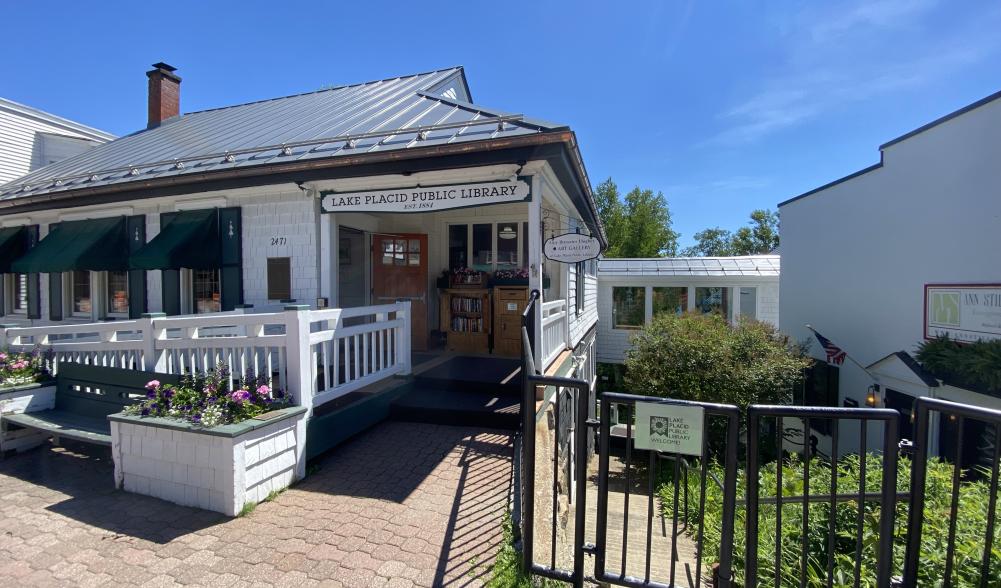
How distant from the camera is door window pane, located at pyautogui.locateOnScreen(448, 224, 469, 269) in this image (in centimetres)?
817

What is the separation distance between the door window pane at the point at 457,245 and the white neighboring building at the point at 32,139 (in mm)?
12803

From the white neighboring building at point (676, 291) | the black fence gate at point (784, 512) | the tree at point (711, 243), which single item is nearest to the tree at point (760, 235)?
the tree at point (711, 243)

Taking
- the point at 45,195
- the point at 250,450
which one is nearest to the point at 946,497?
the point at 250,450

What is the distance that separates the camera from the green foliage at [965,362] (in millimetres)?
5539

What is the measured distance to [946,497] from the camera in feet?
10.0

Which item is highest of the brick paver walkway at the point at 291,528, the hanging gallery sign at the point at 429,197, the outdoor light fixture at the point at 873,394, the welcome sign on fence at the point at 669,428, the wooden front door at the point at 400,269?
the hanging gallery sign at the point at 429,197

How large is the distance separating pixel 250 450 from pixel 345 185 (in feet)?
12.1

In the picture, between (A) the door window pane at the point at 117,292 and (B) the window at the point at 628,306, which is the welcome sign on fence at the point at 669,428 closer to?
(A) the door window pane at the point at 117,292

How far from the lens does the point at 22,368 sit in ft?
16.2

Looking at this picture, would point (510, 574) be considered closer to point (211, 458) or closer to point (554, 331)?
point (211, 458)

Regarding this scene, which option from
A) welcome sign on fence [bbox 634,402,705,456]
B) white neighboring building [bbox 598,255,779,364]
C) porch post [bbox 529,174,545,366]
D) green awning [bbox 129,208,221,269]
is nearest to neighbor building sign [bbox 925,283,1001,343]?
porch post [bbox 529,174,545,366]

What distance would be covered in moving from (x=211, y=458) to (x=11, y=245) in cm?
895

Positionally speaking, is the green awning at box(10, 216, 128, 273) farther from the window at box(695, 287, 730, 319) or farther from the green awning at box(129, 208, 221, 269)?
the window at box(695, 287, 730, 319)

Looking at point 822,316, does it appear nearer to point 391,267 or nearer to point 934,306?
point 934,306
